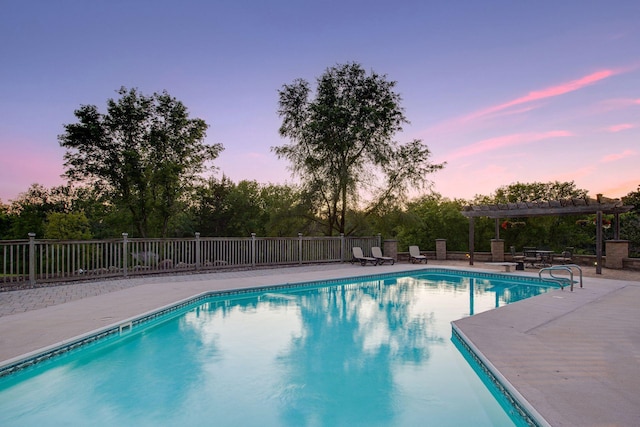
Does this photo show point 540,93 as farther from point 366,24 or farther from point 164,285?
point 164,285

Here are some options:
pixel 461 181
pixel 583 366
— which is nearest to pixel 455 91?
pixel 461 181

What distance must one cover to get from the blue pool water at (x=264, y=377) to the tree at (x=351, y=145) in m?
10.4

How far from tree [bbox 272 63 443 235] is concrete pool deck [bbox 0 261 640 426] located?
8.18 meters

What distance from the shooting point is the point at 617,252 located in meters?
12.3

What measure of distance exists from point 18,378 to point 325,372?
10.6ft

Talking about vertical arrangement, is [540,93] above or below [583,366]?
above

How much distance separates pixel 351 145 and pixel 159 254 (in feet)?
30.3

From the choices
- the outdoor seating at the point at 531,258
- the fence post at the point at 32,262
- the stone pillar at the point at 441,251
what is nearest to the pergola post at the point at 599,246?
the outdoor seating at the point at 531,258

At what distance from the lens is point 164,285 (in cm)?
898

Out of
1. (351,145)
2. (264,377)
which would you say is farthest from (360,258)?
(264,377)

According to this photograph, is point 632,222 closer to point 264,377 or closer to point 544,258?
point 544,258

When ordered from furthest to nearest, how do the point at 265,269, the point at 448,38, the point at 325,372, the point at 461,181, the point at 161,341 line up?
the point at 461,181
the point at 265,269
the point at 448,38
the point at 161,341
the point at 325,372

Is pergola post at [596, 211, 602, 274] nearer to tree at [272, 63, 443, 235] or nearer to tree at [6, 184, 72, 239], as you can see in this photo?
tree at [272, 63, 443, 235]

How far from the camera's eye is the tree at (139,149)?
555 inches
